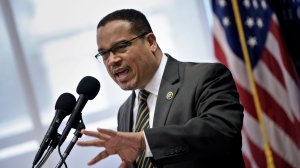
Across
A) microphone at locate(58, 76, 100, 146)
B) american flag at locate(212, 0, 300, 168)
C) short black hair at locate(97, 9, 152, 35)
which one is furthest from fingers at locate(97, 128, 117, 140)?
american flag at locate(212, 0, 300, 168)

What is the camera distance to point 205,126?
1.52 metres

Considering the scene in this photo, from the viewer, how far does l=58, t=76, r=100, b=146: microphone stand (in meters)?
1.40

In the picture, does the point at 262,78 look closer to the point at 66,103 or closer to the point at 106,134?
the point at 66,103

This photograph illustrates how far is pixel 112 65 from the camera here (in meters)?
1.83

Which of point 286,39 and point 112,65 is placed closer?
point 112,65

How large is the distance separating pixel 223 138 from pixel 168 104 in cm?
34

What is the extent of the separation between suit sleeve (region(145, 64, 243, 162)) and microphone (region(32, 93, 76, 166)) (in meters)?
0.31

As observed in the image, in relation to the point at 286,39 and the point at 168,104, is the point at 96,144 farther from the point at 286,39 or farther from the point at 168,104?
the point at 286,39

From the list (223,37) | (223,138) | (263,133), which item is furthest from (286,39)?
(223,138)

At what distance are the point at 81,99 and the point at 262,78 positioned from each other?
230 centimetres

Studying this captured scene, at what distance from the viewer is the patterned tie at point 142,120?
5.97ft

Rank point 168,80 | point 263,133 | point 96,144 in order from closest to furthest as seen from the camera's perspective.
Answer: point 96,144 < point 168,80 < point 263,133

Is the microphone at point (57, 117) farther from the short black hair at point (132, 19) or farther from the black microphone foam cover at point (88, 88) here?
the short black hair at point (132, 19)

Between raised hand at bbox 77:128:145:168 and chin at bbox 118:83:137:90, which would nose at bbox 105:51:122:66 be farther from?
raised hand at bbox 77:128:145:168
